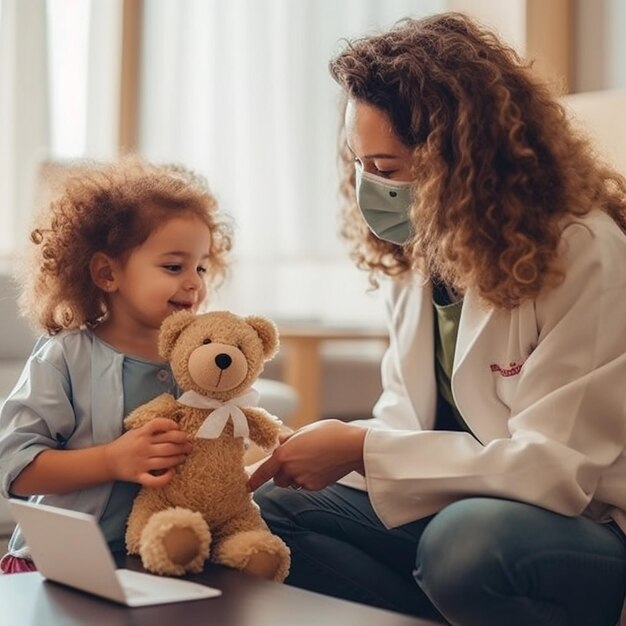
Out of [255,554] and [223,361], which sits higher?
[223,361]

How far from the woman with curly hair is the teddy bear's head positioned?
0.37ft

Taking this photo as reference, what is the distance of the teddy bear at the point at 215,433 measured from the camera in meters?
1.26

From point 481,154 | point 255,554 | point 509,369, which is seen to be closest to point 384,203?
point 481,154

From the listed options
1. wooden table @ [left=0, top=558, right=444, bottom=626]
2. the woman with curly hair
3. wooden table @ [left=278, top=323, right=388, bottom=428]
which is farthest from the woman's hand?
wooden table @ [left=278, top=323, right=388, bottom=428]

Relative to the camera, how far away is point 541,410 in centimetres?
129

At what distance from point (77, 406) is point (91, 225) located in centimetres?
24

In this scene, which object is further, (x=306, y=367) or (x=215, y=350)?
(x=306, y=367)

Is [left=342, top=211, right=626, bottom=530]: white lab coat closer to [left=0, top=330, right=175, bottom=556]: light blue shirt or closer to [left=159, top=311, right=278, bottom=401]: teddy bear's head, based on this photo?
[left=159, top=311, right=278, bottom=401]: teddy bear's head

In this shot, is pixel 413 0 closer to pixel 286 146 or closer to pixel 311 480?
pixel 286 146

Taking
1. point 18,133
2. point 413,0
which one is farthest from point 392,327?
point 413,0

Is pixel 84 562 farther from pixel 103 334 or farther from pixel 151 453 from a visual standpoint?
pixel 103 334

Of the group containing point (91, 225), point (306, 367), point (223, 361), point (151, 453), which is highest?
point (91, 225)

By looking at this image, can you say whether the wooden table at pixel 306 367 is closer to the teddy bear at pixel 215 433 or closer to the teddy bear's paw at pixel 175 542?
the teddy bear at pixel 215 433

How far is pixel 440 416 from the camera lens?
1.59 meters
